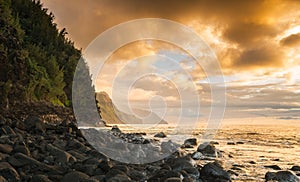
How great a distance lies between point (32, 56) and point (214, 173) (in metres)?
23.4

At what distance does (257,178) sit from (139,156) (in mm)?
4672

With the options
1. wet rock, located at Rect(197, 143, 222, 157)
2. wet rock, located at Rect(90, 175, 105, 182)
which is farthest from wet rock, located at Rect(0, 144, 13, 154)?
wet rock, located at Rect(197, 143, 222, 157)

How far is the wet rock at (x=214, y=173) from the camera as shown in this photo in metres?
10.1

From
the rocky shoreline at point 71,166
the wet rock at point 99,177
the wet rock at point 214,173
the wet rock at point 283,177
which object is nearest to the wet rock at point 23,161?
the rocky shoreline at point 71,166

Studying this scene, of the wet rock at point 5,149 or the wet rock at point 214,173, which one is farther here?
the wet rock at point 214,173

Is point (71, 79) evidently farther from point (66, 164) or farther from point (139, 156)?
point (66, 164)

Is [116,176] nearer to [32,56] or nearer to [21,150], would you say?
[21,150]

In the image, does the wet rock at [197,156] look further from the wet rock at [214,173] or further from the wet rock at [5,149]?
the wet rock at [5,149]

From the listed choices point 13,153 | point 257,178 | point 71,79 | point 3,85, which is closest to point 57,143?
point 13,153

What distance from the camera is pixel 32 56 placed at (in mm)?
29203

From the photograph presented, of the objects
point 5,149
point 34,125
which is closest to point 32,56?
point 34,125

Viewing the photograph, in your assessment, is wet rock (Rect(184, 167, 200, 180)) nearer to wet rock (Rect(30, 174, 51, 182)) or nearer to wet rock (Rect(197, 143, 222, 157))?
wet rock (Rect(30, 174, 51, 182))

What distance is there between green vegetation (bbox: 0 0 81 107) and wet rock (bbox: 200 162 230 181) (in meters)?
14.0

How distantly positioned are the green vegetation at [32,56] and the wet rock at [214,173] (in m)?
14.0
